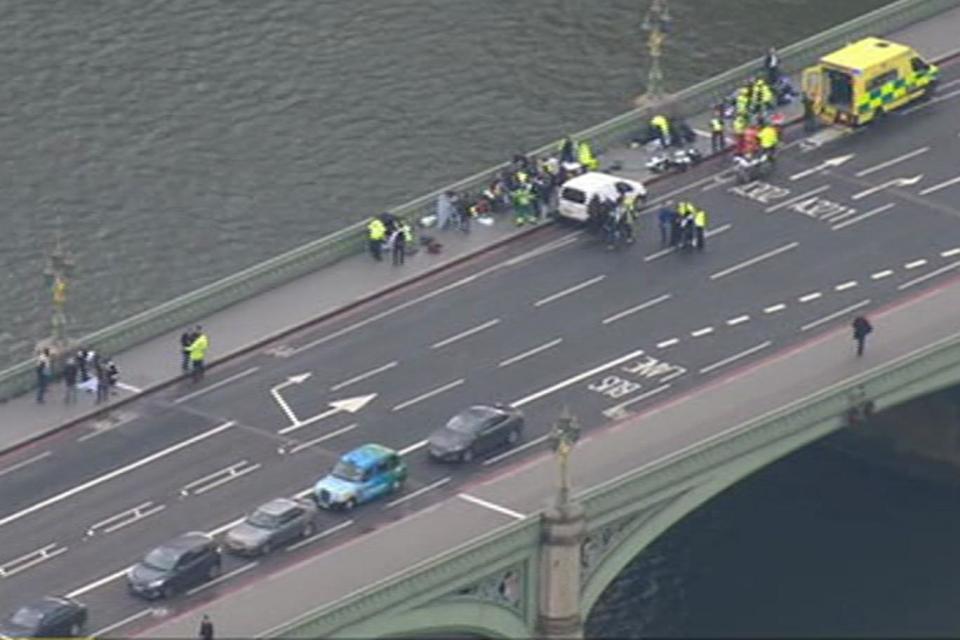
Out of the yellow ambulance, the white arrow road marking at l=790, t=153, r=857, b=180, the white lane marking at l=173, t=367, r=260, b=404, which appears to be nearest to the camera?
the white lane marking at l=173, t=367, r=260, b=404

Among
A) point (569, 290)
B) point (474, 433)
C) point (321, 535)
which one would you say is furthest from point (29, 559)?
point (569, 290)

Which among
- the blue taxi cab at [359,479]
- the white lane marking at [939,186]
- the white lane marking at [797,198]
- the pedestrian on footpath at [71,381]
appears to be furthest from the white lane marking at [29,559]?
the white lane marking at [939,186]

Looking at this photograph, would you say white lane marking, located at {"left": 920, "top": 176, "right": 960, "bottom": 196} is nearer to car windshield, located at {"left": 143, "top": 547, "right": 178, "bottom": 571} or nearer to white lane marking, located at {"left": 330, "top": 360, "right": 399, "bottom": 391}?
white lane marking, located at {"left": 330, "top": 360, "right": 399, "bottom": 391}

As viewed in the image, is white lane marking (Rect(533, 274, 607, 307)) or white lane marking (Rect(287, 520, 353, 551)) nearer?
white lane marking (Rect(287, 520, 353, 551))

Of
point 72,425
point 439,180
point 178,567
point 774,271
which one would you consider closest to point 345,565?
point 178,567

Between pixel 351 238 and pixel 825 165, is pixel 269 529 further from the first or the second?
pixel 825 165

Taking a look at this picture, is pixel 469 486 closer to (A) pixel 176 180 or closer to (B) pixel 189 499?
(B) pixel 189 499

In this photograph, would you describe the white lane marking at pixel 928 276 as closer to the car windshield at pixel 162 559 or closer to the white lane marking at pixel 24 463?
the white lane marking at pixel 24 463

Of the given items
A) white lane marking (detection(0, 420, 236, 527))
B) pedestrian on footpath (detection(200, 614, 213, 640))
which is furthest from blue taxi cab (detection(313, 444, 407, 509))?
pedestrian on footpath (detection(200, 614, 213, 640))
